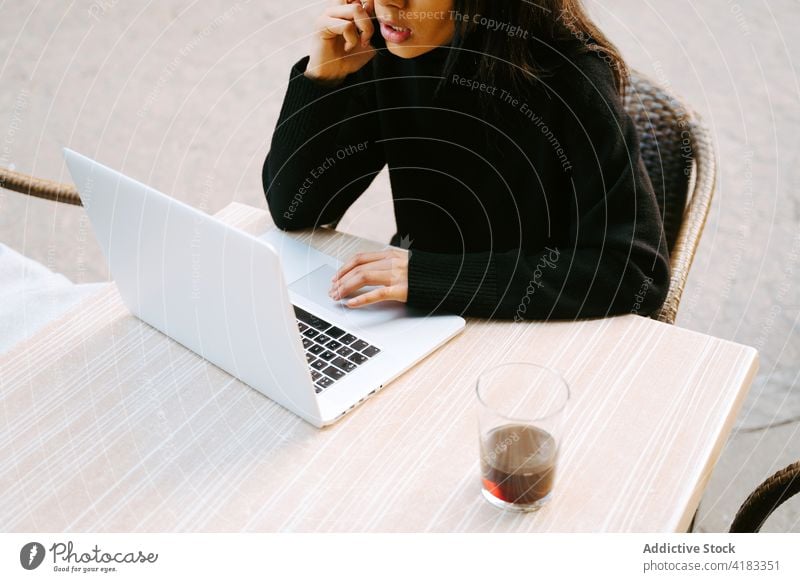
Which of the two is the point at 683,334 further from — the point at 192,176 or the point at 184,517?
the point at 192,176

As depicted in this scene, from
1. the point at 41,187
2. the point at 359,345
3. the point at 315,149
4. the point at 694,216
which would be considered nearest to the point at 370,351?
the point at 359,345

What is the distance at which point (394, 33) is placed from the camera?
2.90ft

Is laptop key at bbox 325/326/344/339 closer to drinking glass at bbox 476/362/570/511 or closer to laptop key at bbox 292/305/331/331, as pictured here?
laptop key at bbox 292/305/331/331

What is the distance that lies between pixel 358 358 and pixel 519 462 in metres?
0.20

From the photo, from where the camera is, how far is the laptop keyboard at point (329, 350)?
701 millimetres

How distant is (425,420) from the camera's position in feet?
2.18

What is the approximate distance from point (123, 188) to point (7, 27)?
2173mm

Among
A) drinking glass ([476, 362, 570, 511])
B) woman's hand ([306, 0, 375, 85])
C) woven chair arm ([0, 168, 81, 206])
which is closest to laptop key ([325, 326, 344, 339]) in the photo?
drinking glass ([476, 362, 570, 511])

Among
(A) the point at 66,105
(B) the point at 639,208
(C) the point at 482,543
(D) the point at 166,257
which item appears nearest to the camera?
(C) the point at 482,543

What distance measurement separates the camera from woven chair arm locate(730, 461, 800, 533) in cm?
70

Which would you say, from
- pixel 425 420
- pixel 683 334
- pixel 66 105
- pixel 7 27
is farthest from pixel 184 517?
pixel 7 27

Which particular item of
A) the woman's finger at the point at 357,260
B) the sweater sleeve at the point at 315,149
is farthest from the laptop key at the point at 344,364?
the sweater sleeve at the point at 315,149

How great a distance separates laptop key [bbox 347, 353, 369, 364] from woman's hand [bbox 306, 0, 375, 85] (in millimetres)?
371

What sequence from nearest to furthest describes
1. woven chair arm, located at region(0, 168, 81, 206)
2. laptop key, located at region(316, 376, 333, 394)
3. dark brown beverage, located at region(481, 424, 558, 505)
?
dark brown beverage, located at region(481, 424, 558, 505), laptop key, located at region(316, 376, 333, 394), woven chair arm, located at region(0, 168, 81, 206)
